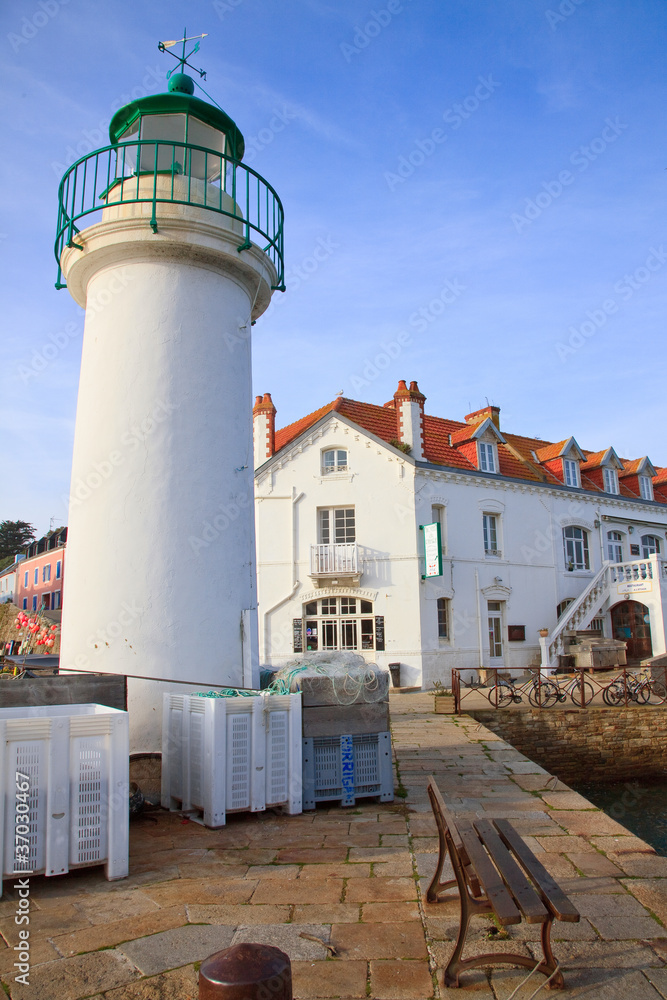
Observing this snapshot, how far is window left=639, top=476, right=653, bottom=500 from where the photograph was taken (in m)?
29.5

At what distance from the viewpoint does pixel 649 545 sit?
94.5 feet

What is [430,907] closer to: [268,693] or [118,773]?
[118,773]

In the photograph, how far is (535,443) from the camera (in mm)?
29891

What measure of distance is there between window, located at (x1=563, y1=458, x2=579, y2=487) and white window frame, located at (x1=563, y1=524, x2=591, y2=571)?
1.89 meters

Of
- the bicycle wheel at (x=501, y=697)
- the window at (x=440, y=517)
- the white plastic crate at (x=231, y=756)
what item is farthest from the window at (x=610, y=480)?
the white plastic crate at (x=231, y=756)

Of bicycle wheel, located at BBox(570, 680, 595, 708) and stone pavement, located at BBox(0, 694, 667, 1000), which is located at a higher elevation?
bicycle wheel, located at BBox(570, 680, 595, 708)

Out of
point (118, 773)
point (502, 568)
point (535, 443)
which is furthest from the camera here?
point (535, 443)

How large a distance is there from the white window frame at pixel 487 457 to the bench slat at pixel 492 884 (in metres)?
20.7

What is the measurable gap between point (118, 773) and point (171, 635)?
2.53 metres

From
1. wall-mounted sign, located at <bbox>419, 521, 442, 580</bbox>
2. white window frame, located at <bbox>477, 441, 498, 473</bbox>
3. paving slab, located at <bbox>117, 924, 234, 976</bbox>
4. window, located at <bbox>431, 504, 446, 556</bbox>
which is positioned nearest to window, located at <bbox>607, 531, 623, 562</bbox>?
white window frame, located at <bbox>477, 441, 498, 473</bbox>

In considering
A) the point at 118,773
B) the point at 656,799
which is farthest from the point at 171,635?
the point at 656,799

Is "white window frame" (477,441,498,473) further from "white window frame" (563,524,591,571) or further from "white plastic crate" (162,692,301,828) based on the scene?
"white plastic crate" (162,692,301,828)

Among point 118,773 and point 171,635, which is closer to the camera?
point 118,773

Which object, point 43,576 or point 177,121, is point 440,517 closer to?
point 177,121
